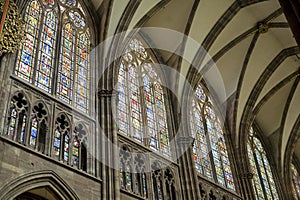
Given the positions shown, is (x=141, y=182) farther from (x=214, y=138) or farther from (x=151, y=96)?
(x=214, y=138)

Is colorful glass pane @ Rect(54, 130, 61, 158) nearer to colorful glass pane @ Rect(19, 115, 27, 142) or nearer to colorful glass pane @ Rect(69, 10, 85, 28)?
colorful glass pane @ Rect(19, 115, 27, 142)

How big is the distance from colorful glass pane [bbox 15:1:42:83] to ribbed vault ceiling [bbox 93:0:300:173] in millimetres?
2707

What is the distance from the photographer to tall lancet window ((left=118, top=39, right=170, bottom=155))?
1448cm

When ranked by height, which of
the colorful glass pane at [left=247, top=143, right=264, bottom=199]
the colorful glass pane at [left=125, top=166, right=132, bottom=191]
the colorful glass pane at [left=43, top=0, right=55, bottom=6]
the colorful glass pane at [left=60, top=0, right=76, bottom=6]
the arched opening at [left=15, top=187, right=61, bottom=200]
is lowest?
the arched opening at [left=15, top=187, right=61, bottom=200]

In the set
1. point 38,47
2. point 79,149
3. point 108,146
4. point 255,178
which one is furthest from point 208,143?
point 38,47

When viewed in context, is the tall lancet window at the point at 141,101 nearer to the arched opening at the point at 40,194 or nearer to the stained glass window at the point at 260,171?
the arched opening at the point at 40,194

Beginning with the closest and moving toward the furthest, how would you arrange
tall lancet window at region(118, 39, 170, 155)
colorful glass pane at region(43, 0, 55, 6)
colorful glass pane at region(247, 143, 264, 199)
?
colorful glass pane at region(43, 0, 55, 6) → tall lancet window at region(118, 39, 170, 155) → colorful glass pane at region(247, 143, 264, 199)

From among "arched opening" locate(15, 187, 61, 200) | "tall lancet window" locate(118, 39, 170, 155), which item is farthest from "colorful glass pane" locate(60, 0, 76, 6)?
"arched opening" locate(15, 187, 61, 200)

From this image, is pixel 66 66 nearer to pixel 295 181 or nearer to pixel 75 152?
pixel 75 152

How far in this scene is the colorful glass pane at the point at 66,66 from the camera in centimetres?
1249

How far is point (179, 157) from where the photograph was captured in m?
15.3

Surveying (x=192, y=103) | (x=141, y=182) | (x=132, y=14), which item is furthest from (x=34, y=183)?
(x=192, y=103)

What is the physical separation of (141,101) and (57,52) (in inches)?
150

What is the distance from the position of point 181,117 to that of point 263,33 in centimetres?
539
